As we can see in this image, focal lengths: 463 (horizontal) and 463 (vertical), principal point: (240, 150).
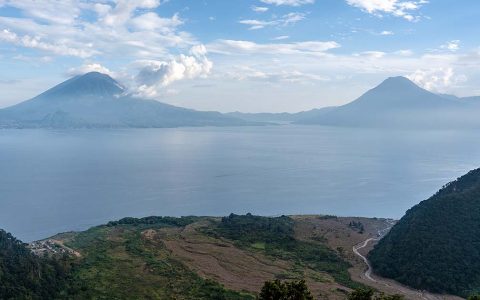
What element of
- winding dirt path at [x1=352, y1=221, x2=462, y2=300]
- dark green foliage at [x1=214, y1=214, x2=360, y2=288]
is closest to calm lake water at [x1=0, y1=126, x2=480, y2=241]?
dark green foliage at [x1=214, y1=214, x2=360, y2=288]

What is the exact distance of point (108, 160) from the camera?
117 metres

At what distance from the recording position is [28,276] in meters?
26.3

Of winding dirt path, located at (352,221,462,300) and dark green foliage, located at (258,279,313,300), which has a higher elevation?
dark green foliage, located at (258,279,313,300)

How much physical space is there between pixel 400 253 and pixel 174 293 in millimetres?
20097

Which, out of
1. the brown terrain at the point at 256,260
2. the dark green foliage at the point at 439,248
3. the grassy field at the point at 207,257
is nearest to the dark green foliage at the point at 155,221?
the grassy field at the point at 207,257

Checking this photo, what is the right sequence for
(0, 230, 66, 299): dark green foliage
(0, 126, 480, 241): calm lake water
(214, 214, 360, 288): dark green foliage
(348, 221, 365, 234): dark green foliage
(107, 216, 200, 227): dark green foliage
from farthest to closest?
(0, 126, 480, 241): calm lake water
(348, 221, 365, 234): dark green foliage
(107, 216, 200, 227): dark green foliage
(214, 214, 360, 288): dark green foliage
(0, 230, 66, 299): dark green foliage

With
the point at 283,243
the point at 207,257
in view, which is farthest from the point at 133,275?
the point at 283,243

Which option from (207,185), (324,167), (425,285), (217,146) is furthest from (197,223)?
(217,146)

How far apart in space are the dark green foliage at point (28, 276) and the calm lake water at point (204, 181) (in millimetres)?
27532

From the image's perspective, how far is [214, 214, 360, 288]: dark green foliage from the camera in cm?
3741

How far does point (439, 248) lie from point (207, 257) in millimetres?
18310

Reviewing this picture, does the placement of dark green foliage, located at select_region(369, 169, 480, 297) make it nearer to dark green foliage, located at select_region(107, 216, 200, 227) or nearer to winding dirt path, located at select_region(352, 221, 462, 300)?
winding dirt path, located at select_region(352, 221, 462, 300)

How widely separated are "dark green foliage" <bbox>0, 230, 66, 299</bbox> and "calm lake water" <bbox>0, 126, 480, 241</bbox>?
90.3 feet

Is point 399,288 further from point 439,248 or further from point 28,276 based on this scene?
point 28,276
